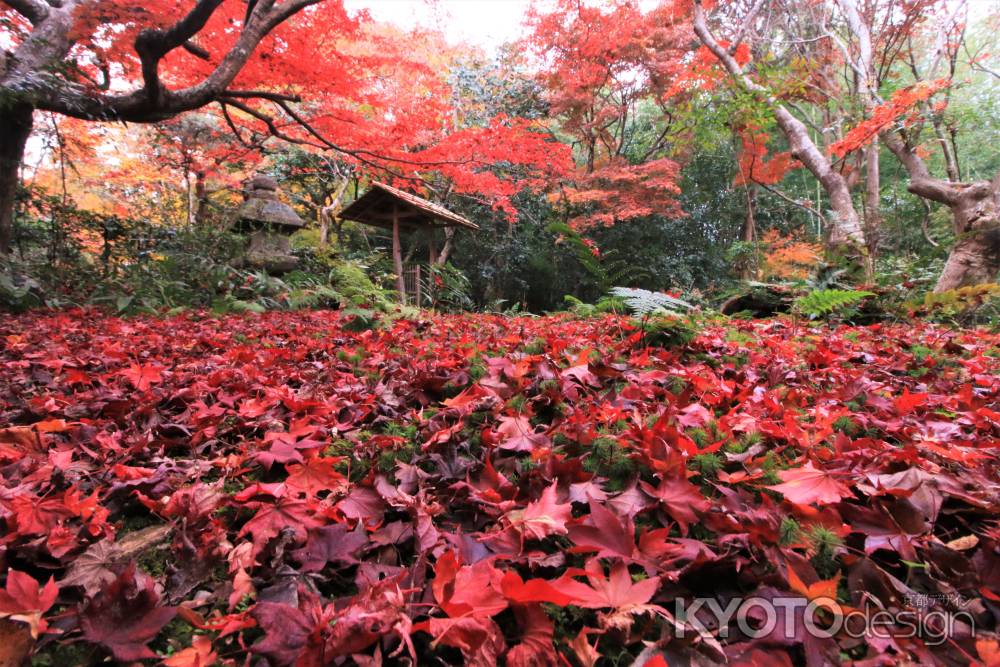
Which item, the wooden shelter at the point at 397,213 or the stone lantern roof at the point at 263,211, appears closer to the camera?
the wooden shelter at the point at 397,213

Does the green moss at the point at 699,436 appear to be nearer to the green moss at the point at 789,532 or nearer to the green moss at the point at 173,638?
the green moss at the point at 789,532

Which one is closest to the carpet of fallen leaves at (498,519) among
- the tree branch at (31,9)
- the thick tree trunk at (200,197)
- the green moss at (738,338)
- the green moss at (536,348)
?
the green moss at (536,348)

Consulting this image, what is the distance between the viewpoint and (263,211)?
7.32 meters

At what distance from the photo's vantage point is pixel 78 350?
2260mm

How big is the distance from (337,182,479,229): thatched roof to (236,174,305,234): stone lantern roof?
2.88ft

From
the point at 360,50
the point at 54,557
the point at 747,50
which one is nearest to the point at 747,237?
the point at 747,50

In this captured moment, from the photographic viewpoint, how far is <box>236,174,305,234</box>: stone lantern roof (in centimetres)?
732

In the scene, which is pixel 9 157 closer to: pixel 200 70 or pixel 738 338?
pixel 200 70

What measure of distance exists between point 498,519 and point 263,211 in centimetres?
794

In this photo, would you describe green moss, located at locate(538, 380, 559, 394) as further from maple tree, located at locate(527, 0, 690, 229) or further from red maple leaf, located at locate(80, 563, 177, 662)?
maple tree, located at locate(527, 0, 690, 229)

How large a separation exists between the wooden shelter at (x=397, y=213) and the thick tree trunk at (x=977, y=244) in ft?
20.7

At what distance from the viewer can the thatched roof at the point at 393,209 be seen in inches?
272

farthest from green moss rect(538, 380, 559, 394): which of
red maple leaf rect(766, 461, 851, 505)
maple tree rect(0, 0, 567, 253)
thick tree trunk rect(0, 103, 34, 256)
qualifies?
thick tree trunk rect(0, 103, 34, 256)

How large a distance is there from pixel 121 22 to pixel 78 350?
16.7 ft
